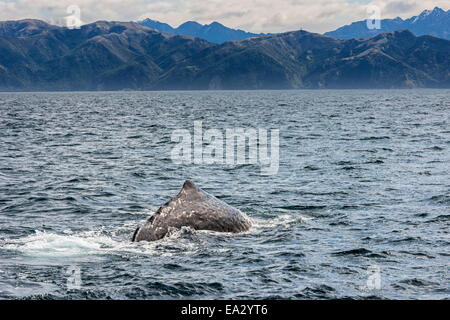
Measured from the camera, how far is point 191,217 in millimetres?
21469

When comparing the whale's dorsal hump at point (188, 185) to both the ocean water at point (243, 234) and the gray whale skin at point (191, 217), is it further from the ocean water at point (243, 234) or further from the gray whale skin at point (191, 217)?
the ocean water at point (243, 234)

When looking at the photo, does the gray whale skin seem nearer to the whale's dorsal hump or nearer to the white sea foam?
the whale's dorsal hump

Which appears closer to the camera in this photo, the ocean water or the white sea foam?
the ocean water

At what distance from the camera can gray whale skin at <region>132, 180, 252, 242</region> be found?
68.0 feet

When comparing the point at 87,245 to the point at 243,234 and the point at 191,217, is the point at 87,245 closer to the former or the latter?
the point at 191,217

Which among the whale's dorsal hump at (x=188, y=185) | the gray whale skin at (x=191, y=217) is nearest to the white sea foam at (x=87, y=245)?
the gray whale skin at (x=191, y=217)

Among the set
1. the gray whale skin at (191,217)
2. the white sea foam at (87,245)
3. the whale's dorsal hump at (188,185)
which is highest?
the whale's dorsal hump at (188,185)

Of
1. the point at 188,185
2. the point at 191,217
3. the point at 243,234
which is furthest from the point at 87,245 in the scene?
the point at 243,234

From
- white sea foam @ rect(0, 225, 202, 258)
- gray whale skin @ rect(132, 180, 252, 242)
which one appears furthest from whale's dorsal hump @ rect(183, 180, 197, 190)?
white sea foam @ rect(0, 225, 202, 258)

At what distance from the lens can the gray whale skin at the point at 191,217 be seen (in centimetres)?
2073

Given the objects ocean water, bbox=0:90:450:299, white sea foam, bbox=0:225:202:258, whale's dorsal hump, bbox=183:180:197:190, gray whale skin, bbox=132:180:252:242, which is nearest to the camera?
ocean water, bbox=0:90:450:299

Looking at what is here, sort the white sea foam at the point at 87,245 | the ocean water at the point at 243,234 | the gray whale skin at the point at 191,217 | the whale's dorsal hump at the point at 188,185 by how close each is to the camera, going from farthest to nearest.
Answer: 1. the whale's dorsal hump at the point at 188,185
2. the gray whale skin at the point at 191,217
3. the white sea foam at the point at 87,245
4. the ocean water at the point at 243,234
